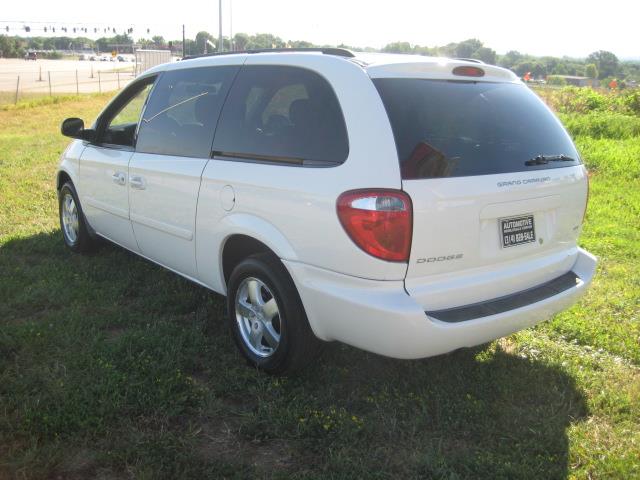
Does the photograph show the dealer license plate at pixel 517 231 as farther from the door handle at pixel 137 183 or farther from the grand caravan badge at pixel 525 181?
the door handle at pixel 137 183

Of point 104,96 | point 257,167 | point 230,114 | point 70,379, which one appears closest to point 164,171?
point 230,114

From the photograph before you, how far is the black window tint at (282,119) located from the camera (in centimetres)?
303

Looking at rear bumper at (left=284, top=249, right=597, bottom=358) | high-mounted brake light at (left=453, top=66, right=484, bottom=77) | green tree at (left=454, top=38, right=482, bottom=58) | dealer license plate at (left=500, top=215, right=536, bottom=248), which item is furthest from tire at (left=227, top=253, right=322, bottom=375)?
green tree at (left=454, top=38, right=482, bottom=58)

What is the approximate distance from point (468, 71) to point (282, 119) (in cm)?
106

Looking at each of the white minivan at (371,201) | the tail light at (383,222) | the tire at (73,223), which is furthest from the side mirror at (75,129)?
the tail light at (383,222)

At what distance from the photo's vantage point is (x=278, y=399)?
3199 mm

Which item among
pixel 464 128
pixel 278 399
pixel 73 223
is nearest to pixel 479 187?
pixel 464 128

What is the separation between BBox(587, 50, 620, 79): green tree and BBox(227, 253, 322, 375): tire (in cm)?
5514

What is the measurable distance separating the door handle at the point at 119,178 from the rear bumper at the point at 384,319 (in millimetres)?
1992

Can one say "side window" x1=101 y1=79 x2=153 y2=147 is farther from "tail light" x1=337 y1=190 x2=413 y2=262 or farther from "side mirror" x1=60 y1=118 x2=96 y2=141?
"tail light" x1=337 y1=190 x2=413 y2=262

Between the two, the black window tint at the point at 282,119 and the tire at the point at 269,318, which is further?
the tire at the point at 269,318

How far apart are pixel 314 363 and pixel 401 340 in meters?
0.95

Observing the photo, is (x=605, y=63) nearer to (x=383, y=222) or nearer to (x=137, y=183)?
(x=137, y=183)

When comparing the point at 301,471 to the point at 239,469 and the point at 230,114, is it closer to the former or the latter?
the point at 239,469
